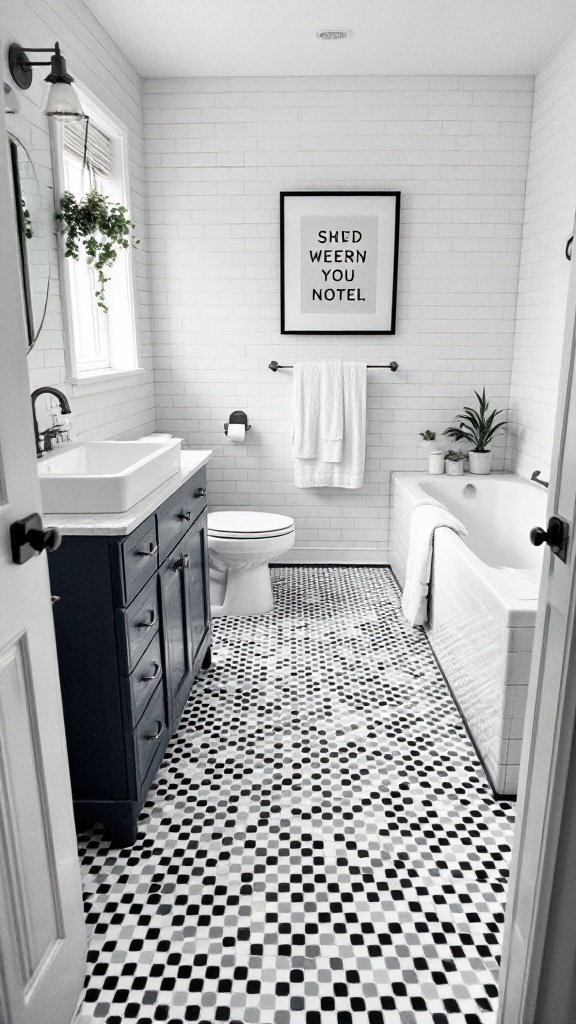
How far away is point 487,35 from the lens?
3.16 metres

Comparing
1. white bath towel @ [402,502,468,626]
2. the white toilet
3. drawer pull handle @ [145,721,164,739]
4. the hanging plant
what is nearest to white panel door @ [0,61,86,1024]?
drawer pull handle @ [145,721,164,739]

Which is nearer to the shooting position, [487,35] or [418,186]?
[487,35]

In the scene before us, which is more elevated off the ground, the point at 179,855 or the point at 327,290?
the point at 327,290

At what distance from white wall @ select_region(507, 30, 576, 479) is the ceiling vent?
3.39 feet

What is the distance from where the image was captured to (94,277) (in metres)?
3.22

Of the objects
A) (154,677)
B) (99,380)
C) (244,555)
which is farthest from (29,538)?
(244,555)

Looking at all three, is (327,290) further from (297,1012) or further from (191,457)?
(297,1012)

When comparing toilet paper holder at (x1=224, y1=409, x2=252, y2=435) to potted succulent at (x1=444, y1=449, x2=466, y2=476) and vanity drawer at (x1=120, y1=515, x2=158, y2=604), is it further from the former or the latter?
vanity drawer at (x1=120, y1=515, x2=158, y2=604)

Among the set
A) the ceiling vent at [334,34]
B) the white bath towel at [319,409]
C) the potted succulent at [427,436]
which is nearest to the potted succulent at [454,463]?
the potted succulent at [427,436]

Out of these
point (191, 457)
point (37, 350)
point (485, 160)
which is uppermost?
point (485, 160)

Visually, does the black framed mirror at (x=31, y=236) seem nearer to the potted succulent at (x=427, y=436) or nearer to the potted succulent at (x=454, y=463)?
the potted succulent at (x=427, y=436)

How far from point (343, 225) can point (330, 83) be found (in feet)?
2.33

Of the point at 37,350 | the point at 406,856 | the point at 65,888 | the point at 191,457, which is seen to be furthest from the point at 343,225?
the point at 65,888

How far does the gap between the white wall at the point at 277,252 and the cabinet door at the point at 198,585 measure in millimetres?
1449
